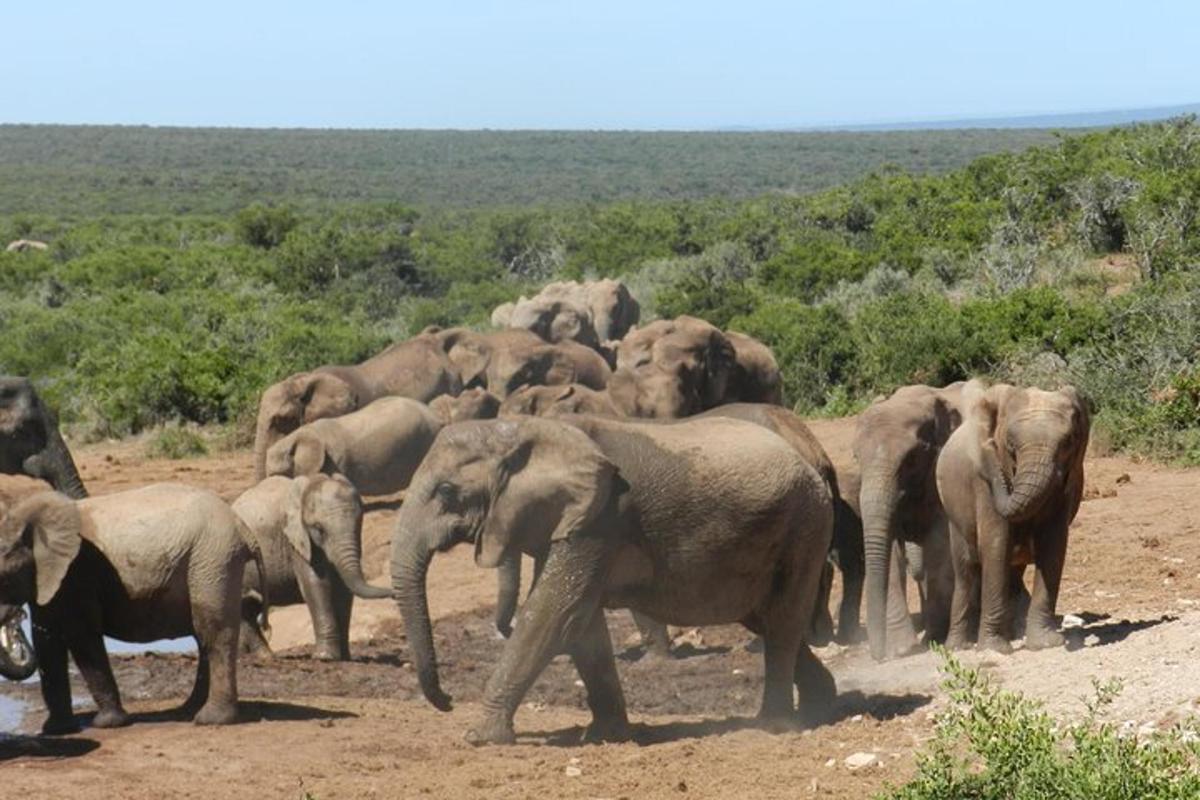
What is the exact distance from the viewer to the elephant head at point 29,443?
1471cm

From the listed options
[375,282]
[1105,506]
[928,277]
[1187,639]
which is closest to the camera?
[1187,639]

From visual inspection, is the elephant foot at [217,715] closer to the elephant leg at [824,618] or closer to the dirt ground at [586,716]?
the dirt ground at [586,716]

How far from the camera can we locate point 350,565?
43.8ft

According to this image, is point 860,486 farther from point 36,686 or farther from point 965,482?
point 36,686

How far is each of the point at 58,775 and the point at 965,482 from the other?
471cm

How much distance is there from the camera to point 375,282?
45.1 metres

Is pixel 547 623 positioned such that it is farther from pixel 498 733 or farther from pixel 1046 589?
pixel 1046 589

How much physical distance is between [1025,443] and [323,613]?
16.2 ft

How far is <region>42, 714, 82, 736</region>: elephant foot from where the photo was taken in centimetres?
1054

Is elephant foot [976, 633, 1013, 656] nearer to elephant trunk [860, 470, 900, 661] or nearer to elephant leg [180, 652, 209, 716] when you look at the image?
elephant trunk [860, 470, 900, 661]

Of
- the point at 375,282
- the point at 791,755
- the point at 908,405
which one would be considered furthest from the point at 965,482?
the point at 375,282

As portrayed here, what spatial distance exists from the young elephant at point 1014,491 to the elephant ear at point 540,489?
221 cm

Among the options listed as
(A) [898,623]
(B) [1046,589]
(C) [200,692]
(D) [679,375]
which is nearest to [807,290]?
(D) [679,375]

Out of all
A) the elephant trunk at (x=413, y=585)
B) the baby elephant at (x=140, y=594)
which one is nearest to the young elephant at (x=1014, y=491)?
the elephant trunk at (x=413, y=585)
